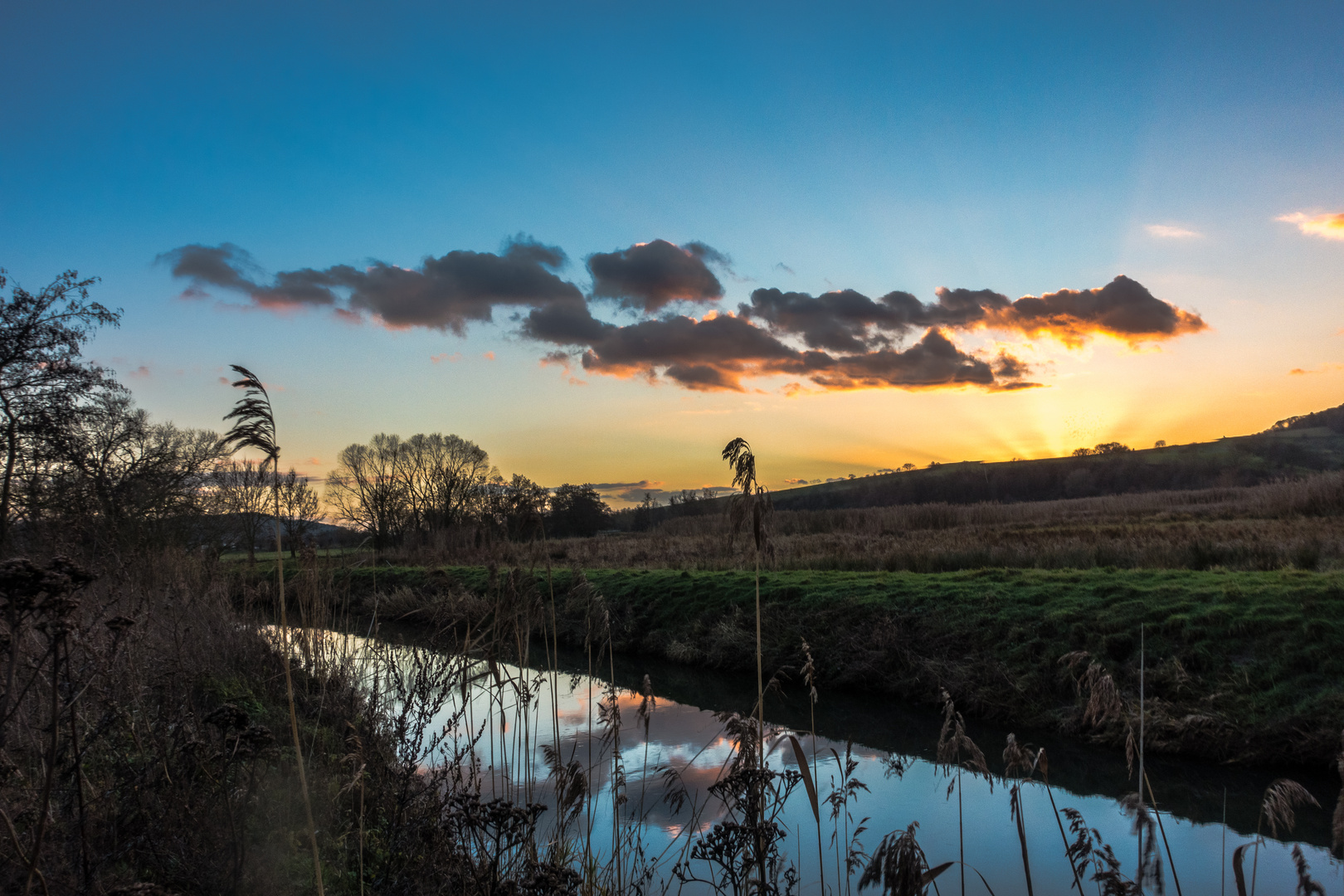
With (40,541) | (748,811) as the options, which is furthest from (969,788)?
(40,541)

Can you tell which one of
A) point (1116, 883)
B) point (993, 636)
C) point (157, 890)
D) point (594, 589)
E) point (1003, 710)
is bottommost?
point (1003, 710)

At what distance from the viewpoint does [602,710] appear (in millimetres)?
4484

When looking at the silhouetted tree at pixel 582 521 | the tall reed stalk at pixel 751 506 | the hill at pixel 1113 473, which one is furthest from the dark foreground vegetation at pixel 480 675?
the hill at pixel 1113 473

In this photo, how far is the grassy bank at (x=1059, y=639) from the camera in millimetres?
7844

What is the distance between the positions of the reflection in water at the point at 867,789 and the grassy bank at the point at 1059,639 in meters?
0.49

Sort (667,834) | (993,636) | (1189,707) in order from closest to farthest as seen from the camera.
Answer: (667,834) < (1189,707) < (993,636)

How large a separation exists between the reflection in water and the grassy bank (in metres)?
0.49

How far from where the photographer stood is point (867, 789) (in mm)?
4238

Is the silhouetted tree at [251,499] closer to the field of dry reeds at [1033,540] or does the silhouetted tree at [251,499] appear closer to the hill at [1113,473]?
the field of dry reeds at [1033,540]

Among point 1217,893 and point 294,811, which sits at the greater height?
point 294,811

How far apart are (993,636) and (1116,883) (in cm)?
868

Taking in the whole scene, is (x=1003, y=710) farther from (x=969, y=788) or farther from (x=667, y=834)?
(x=667, y=834)

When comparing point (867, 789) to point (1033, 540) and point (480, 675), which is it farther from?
point (1033, 540)

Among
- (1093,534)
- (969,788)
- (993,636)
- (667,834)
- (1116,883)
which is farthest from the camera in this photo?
(1093,534)
